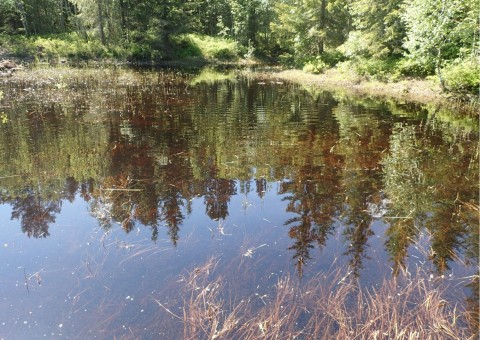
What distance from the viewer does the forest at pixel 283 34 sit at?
60.5ft

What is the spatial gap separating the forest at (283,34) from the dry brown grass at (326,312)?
54.4 feet

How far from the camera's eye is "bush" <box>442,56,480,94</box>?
17484 mm

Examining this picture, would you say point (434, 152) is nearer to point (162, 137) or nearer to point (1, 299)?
point (162, 137)

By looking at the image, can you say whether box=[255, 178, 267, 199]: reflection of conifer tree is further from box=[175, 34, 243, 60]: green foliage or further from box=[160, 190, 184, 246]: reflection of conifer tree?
box=[175, 34, 243, 60]: green foliage

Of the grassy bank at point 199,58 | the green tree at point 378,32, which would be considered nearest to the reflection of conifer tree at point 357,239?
the grassy bank at point 199,58

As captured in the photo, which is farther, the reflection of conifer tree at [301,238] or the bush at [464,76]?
the bush at [464,76]

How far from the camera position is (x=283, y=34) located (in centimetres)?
4062

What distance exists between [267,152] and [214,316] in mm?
6994

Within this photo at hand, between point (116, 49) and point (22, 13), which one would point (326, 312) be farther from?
point (22, 13)

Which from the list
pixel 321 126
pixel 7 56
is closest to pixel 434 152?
pixel 321 126

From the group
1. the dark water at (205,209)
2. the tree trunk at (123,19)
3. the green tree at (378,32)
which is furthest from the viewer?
the tree trunk at (123,19)

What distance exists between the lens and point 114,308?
4633 millimetres

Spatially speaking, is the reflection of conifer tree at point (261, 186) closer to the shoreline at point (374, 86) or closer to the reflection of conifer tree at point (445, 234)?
the reflection of conifer tree at point (445, 234)

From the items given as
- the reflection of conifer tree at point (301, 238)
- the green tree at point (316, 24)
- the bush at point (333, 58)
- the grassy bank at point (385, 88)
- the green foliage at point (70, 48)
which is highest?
the green tree at point (316, 24)
